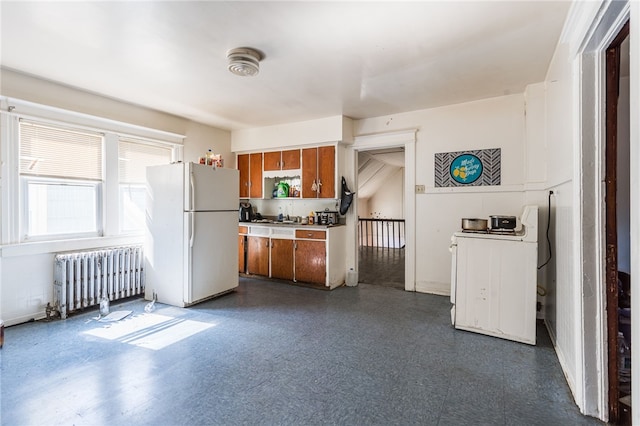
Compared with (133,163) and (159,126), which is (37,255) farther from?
(159,126)

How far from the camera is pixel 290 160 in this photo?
16.9 ft

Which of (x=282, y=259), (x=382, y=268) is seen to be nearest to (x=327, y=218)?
(x=282, y=259)

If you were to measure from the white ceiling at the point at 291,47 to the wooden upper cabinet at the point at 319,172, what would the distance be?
3.26ft

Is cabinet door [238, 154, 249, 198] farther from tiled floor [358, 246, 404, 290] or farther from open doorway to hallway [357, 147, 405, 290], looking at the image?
tiled floor [358, 246, 404, 290]

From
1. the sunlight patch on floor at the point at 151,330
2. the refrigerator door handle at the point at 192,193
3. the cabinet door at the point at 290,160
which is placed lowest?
the sunlight patch on floor at the point at 151,330

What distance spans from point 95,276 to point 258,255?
7.31 feet

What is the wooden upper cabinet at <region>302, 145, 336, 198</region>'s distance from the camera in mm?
4754

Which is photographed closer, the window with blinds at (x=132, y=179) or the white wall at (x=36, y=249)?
the white wall at (x=36, y=249)

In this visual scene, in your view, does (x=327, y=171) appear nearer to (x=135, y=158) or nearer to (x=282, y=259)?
(x=282, y=259)

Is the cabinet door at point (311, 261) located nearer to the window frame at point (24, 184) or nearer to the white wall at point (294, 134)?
the white wall at point (294, 134)

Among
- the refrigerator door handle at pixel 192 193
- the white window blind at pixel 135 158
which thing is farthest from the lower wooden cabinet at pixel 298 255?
the white window blind at pixel 135 158

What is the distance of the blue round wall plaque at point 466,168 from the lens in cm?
398

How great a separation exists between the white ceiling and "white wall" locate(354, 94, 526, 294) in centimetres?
27

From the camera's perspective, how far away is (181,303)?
3.72 meters
